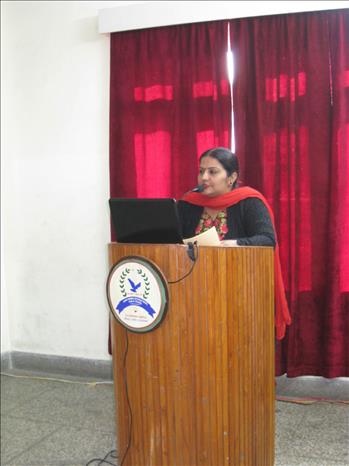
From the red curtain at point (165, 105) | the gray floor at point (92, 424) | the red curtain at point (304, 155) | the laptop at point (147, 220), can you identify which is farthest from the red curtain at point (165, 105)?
the laptop at point (147, 220)

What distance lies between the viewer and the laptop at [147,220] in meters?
1.66

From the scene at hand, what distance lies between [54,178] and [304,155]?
165cm

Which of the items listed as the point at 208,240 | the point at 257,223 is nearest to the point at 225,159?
the point at 257,223

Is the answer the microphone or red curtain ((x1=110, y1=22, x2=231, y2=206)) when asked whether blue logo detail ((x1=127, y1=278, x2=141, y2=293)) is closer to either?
the microphone

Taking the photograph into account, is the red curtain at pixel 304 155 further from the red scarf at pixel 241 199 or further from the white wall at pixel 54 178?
the white wall at pixel 54 178

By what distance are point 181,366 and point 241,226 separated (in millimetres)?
775

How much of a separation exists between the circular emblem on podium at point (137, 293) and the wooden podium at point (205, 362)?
3cm

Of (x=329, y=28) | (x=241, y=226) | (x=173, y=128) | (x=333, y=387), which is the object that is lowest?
(x=333, y=387)

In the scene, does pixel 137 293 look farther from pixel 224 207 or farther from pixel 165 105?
pixel 165 105

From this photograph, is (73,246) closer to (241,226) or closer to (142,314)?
(241,226)

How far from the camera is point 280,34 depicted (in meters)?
2.89

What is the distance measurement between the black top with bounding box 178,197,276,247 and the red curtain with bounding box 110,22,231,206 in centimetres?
74

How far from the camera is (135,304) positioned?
Result: 175cm

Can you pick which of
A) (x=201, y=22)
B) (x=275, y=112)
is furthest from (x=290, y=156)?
(x=201, y=22)
